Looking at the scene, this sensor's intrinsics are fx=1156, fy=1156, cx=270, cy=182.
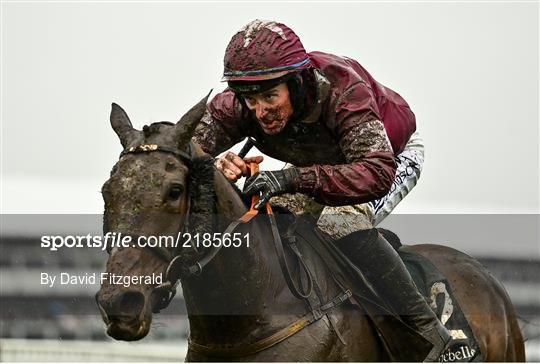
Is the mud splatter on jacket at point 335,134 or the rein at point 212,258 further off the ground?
the mud splatter on jacket at point 335,134

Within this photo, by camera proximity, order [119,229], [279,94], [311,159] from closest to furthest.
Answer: [119,229]
[279,94]
[311,159]

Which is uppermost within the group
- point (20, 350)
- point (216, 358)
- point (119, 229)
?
point (119, 229)

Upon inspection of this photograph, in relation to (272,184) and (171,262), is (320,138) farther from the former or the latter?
(171,262)

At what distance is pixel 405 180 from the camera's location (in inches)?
233

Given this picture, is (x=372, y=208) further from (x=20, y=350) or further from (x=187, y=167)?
(x=20, y=350)

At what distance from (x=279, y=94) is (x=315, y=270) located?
785 millimetres

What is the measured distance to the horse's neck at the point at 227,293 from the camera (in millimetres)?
4742

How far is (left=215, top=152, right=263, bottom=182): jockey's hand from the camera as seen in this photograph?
5020 millimetres

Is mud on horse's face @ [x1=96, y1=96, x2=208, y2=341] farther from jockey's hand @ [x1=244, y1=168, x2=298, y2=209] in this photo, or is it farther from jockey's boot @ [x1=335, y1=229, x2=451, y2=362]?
jockey's boot @ [x1=335, y1=229, x2=451, y2=362]

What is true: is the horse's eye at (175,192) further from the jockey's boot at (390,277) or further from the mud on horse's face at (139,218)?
the jockey's boot at (390,277)

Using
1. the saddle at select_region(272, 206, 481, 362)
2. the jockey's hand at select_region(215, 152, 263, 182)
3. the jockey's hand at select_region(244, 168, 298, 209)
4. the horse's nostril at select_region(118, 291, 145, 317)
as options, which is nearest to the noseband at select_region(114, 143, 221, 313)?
the horse's nostril at select_region(118, 291, 145, 317)

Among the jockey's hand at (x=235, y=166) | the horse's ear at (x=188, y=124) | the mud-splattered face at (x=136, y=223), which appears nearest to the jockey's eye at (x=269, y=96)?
the jockey's hand at (x=235, y=166)

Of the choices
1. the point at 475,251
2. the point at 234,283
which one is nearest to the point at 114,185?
the point at 234,283

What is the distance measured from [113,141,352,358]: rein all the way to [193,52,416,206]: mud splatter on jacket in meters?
0.27
